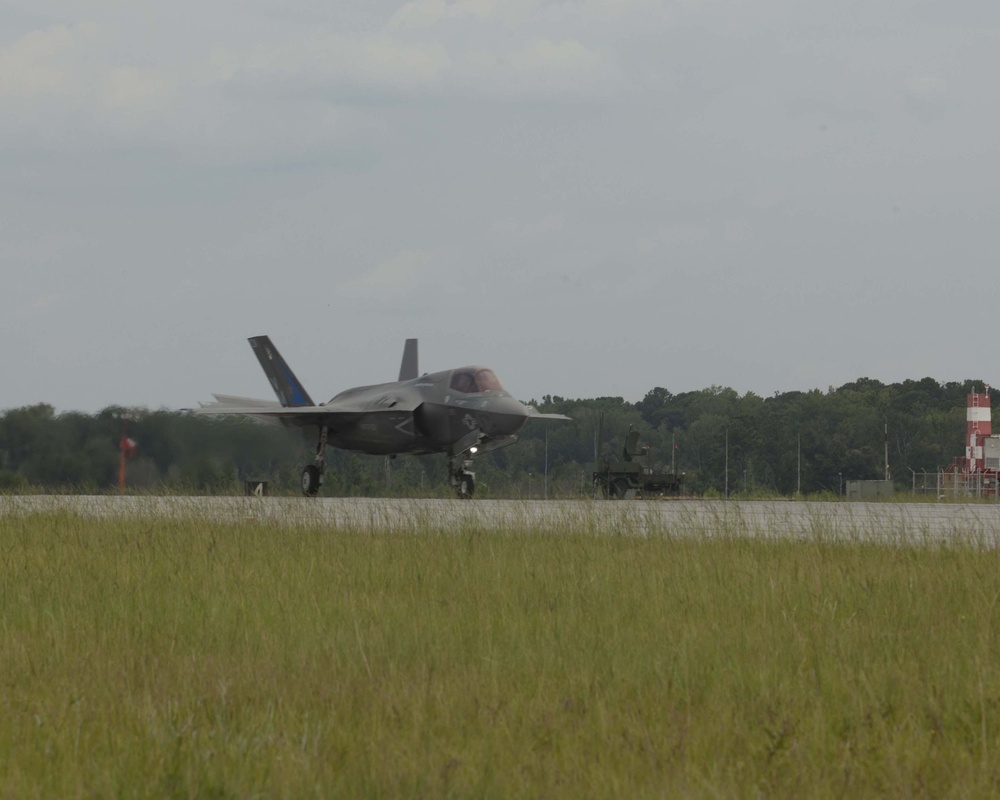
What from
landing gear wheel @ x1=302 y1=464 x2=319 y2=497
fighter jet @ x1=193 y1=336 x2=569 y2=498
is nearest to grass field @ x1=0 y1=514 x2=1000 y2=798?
fighter jet @ x1=193 y1=336 x2=569 y2=498

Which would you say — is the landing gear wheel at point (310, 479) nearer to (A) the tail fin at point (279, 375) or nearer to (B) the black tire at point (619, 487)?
(A) the tail fin at point (279, 375)

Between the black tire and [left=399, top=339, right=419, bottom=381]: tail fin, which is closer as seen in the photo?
[left=399, top=339, right=419, bottom=381]: tail fin

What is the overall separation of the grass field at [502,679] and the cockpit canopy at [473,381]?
16991 mm

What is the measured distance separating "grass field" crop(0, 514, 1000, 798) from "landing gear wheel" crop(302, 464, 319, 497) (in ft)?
66.9

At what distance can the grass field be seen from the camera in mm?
3961

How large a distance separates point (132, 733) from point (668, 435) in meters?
128

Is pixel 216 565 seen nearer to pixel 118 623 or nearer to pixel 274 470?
pixel 118 623

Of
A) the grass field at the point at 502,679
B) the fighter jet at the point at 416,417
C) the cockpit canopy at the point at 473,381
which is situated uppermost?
the cockpit canopy at the point at 473,381

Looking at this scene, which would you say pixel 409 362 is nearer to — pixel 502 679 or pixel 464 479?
pixel 464 479

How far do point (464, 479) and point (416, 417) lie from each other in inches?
74.6

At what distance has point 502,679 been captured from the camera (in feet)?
17.6

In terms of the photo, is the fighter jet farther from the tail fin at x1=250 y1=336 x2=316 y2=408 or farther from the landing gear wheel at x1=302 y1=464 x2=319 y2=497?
the tail fin at x1=250 y1=336 x2=316 y2=408

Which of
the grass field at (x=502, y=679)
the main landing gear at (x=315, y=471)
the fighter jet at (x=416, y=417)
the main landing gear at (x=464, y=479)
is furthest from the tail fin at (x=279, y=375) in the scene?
the grass field at (x=502, y=679)

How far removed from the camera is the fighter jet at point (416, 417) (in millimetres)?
26516
